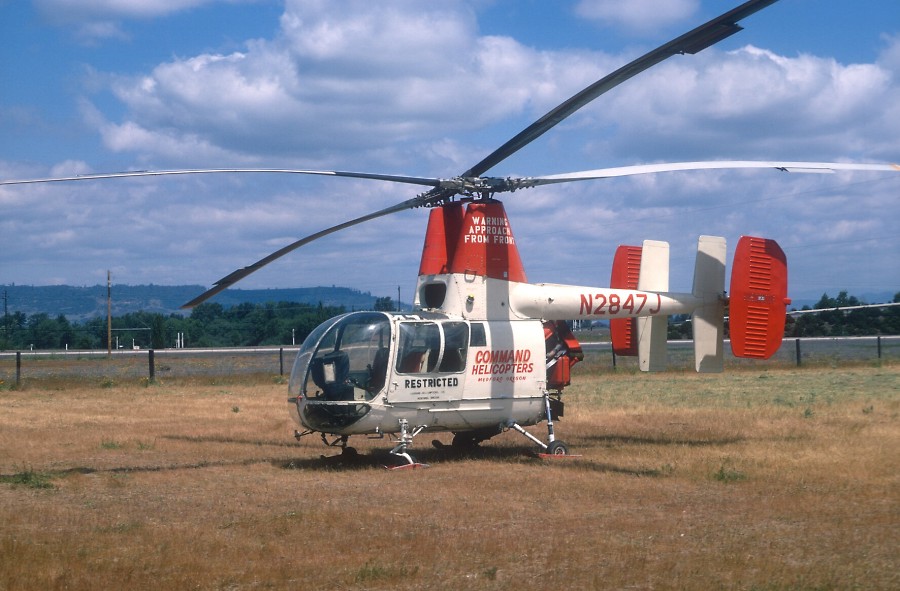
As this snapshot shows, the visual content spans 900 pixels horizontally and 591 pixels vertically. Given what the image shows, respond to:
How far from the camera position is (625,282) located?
53.7 feet

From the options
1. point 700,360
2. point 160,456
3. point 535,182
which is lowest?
point 160,456

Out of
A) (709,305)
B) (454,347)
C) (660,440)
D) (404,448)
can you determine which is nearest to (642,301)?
(709,305)

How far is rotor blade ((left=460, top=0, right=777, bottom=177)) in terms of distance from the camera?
9.00 meters

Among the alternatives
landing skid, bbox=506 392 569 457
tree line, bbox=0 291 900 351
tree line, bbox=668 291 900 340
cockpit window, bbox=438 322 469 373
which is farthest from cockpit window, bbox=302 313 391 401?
tree line, bbox=668 291 900 340

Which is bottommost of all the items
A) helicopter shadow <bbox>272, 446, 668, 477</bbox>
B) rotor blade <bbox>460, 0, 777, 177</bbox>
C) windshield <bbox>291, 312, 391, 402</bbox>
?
helicopter shadow <bbox>272, 446, 668, 477</bbox>

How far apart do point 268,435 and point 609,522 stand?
9.61 m

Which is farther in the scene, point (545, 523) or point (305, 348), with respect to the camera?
point (305, 348)

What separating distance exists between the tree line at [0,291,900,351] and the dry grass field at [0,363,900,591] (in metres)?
49.7

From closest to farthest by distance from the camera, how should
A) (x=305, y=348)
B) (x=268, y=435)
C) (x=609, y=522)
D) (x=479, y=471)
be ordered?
(x=609, y=522), (x=479, y=471), (x=305, y=348), (x=268, y=435)

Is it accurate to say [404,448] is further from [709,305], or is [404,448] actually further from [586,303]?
[709,305]

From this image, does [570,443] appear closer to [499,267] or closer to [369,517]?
[499,267]

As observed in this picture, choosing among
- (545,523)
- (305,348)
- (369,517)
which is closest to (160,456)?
(305,348)

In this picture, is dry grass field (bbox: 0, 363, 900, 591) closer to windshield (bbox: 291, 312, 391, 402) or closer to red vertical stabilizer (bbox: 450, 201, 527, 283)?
windshield (bbox: 291, 312, 391, 402)

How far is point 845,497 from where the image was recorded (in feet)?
33.9
